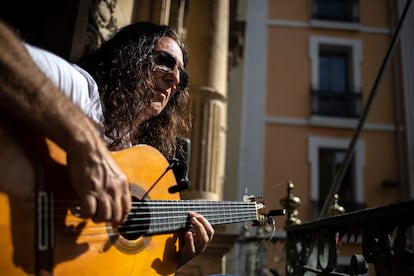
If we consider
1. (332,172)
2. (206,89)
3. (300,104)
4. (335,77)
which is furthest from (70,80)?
→ (335,77)

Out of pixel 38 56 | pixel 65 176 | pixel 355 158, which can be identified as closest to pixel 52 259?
pixel 65 176

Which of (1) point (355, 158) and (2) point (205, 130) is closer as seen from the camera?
(2) point (205, 130)

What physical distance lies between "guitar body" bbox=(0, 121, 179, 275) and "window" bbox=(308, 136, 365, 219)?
8.93 m

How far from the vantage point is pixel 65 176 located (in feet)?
3.21

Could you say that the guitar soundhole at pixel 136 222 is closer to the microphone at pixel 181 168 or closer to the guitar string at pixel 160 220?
the guitar string at pixel 160 220

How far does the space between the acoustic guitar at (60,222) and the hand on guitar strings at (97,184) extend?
0.19 feet

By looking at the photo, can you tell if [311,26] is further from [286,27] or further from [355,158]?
[355,158]

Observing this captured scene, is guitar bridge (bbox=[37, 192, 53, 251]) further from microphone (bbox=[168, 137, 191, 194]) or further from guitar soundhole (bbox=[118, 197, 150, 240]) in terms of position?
microphone (bbox=[168, 137, 191, 194])

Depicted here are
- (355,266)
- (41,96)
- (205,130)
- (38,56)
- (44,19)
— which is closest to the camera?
(41,96)

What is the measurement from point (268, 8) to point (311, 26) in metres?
1.33

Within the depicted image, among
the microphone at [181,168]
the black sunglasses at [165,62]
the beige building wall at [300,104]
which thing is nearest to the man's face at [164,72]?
the black sunglasses at [165,62]

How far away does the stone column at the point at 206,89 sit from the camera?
334 cm

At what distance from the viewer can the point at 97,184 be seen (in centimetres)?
93

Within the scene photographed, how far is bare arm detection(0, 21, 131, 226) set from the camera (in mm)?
879
